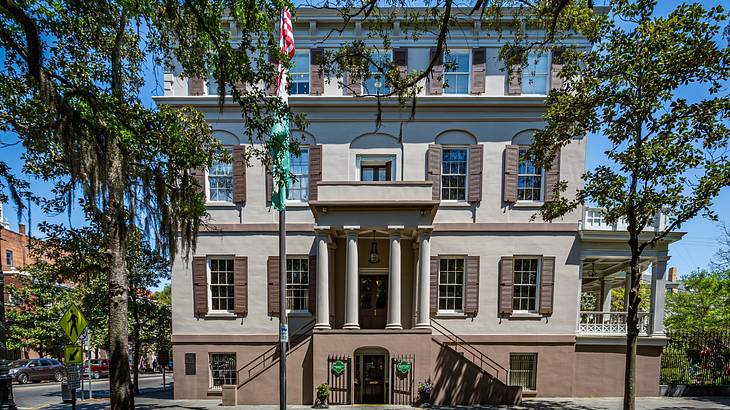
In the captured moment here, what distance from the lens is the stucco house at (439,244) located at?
12320mm

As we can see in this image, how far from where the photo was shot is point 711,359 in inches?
500

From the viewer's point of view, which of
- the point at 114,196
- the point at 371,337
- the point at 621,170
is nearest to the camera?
the point at 114,196

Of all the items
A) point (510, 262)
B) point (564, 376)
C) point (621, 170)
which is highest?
point (621, 170)

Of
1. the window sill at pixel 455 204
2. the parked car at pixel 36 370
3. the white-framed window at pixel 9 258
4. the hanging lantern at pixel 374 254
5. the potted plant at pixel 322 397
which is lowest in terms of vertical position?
the parked car at pixel 36 370

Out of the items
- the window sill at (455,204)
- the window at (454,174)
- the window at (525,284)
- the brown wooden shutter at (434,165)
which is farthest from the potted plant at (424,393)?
the window at (454,174)

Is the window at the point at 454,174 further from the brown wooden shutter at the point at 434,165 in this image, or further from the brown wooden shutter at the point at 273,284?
the brown wooden shutter at the point at 273,284

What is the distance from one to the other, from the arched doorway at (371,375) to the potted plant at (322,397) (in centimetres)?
98

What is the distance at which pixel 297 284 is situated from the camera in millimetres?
13031

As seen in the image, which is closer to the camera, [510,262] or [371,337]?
[371,337]

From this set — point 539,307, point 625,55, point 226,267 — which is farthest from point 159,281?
point 625,55

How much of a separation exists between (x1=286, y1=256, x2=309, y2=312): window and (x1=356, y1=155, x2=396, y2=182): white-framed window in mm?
3933

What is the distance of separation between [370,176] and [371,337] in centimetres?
588

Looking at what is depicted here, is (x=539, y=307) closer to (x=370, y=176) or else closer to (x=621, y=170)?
(x=621, y=170)

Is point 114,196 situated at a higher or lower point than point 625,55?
lower
